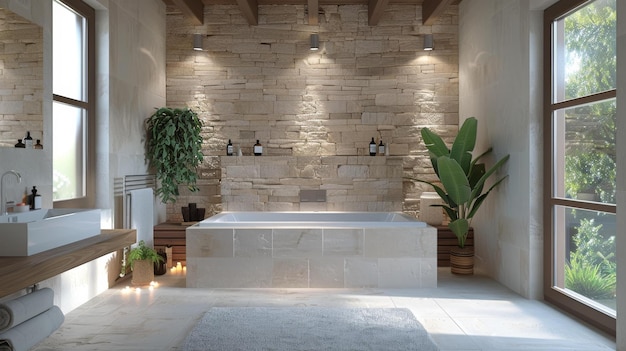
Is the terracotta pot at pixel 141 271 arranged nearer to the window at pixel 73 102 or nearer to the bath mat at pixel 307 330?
the window at pixel 73 102

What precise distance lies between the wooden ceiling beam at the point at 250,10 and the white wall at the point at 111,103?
98 cm

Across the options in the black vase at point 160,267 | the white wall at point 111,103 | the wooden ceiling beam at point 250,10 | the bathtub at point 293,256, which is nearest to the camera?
the white wall at point 111,103

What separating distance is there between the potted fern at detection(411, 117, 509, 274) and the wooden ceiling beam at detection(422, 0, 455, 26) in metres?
1.29

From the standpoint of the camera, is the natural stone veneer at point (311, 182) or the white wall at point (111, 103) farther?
the natural stone veneer at point (311, 182)

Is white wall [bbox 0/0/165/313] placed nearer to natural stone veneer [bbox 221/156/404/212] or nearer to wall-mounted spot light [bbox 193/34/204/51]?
wall-mounted spot light [bbox 193/34/204/51]

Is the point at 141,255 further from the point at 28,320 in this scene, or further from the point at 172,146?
the point at 28,320

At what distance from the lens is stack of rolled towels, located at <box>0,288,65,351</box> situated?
2803mm

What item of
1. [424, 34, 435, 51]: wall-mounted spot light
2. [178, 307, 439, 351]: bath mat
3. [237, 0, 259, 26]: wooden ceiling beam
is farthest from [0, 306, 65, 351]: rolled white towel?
[424, 34, 435, 51]: wall-mounted spot light

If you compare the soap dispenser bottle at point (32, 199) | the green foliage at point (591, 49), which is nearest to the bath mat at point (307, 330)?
the soap dispenser bottle at point (32, 199)

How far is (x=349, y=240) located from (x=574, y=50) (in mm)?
2286

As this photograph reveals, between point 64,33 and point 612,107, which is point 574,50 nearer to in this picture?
point 612,107

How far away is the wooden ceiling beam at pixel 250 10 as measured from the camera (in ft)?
17.6

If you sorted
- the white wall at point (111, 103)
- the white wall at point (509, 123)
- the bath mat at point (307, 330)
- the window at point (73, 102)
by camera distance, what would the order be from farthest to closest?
the white wall at point (509, 123)
the window at point (73, 102)
the white wall at point (111, 103)
the bath mat at point (307, 330)

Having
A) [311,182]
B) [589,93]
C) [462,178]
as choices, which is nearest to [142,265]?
[311,182]
